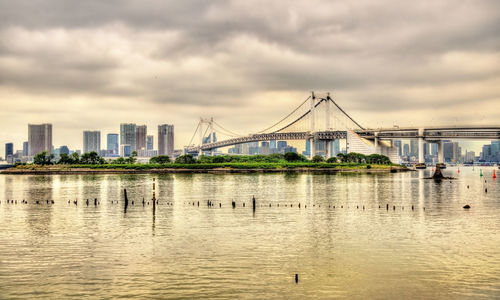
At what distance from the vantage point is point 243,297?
13711 millimetres

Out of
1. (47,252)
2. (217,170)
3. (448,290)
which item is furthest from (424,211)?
(217,170)

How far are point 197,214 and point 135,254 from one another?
1227cm

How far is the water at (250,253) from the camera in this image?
14.5m

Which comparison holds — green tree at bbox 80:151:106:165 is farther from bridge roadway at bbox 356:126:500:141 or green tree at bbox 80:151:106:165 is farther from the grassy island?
bridge roadway at bbox 356:126:500:141

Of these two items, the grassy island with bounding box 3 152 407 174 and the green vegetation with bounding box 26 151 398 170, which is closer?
the grassy island with bounding box 3 152 407 174

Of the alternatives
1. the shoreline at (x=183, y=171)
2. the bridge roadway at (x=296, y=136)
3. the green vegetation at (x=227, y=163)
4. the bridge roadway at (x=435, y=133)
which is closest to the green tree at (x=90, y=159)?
the green vegetation at (x=227, y=163)

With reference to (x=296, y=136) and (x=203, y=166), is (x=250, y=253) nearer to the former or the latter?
(x=203, y=166)

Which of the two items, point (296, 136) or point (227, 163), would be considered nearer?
point (227, 163)

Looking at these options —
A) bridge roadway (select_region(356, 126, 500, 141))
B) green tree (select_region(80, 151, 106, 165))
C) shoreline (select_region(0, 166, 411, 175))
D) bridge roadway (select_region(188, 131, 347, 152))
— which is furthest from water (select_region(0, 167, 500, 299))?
bridge roadway (select_region(356, 126, 500, 141))

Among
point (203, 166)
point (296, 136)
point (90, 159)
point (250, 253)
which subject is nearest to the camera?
point (250, 253)

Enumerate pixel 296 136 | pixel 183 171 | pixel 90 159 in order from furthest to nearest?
pixel 296 136 < pixel 90 159 < pixel 183 171

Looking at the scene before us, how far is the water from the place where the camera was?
14.5 metres

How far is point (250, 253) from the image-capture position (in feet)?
61.9

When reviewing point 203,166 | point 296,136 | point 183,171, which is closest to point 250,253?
point 183,171
